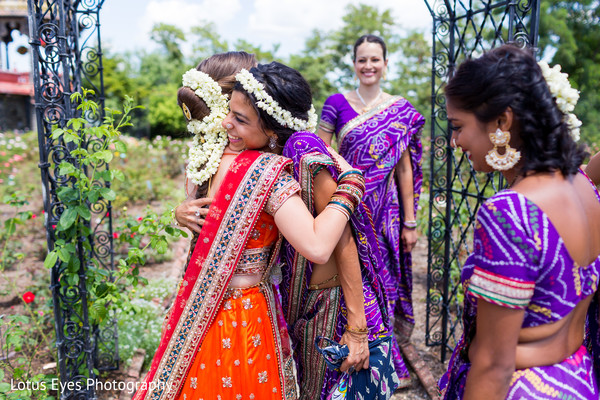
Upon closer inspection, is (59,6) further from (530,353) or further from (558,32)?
(558,32)

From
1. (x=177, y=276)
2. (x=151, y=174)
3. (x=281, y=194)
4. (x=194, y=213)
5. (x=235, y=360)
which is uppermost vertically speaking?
(x=281, y=194)

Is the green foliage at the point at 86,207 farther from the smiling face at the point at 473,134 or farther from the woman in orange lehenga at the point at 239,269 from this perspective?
the smiling face at the point at 473,134

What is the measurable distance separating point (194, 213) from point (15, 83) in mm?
22034

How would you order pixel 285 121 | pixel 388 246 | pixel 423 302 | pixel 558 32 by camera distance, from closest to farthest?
pixel 285 121, pixel 388 246, pixel 423 302, pixel 558 32

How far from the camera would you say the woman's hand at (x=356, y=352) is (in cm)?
170

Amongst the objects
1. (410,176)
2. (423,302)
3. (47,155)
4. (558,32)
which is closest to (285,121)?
(47,155)

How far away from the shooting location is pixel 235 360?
1.66 meters

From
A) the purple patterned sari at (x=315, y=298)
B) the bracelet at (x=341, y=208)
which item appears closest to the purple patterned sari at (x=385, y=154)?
the purple patterned sari at (x=315, y=298)

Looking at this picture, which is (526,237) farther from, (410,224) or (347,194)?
(410,224)

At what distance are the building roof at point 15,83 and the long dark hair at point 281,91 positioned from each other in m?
20.9

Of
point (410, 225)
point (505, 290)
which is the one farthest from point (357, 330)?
point (410, 225)

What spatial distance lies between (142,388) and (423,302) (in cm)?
334

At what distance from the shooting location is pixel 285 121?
167 cm

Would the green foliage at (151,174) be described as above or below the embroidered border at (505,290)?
below
